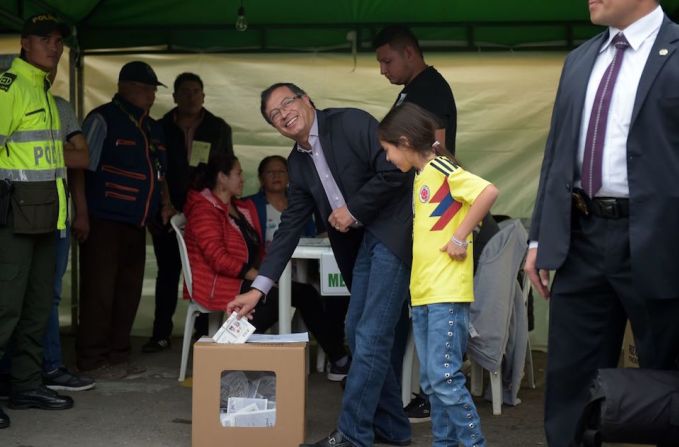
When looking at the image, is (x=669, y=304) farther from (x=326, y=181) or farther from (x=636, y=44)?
Result: (x=326, y=181)

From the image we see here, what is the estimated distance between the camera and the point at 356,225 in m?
3.82

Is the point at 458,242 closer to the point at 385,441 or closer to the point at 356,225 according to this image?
the point at 356,225

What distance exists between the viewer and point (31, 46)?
464cm

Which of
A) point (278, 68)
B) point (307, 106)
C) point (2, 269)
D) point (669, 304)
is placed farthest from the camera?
point (278, 68)

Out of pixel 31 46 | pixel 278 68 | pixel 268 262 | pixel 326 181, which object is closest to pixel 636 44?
pixel 326 181

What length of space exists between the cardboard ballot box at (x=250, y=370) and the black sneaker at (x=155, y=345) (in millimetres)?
2533

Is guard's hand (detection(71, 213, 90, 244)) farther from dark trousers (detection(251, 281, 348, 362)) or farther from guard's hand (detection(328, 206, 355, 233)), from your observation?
guard's hand (detection(328, 206, 355, 233))

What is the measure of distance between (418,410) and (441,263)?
1.50m

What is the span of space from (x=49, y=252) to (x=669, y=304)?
3.01m

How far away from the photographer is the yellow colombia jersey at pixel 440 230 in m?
3.36

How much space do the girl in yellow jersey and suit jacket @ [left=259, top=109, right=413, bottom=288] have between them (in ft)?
0.81

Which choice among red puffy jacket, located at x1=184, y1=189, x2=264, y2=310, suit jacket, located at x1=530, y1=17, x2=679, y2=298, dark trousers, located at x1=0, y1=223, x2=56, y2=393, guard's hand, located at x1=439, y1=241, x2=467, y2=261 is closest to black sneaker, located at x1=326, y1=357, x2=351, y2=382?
red puffy jacket, located at x1=184, y1=189, x2=264, y2=310

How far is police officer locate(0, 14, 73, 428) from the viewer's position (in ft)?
14.7

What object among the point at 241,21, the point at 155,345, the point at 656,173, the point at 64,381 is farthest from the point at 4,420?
the point at 656,173
